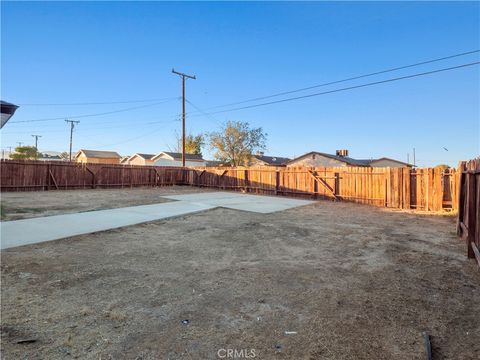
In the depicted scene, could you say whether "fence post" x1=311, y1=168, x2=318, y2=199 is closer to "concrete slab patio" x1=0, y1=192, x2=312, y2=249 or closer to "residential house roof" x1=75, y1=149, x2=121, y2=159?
"concrete slab patio" x1=0, y1=192, x2=312, y2=249

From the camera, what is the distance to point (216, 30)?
45.1ft

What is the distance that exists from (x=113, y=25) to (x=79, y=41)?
2667mm

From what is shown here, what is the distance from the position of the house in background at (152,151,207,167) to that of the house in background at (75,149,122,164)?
569 inches

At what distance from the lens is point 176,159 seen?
129 ft

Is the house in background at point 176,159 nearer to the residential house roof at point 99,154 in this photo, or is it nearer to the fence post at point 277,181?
the residential house roof at point 99,154

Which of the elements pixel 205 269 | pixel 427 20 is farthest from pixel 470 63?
pixel 205 269

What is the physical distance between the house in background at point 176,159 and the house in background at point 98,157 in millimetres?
14465

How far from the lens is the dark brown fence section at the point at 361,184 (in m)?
10.4

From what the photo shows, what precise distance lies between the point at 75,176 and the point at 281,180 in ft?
39.6

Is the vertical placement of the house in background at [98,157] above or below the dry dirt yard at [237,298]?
above

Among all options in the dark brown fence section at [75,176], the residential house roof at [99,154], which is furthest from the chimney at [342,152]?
the residential house roof at [99,154]

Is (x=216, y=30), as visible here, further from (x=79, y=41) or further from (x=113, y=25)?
(x=79, y=41)

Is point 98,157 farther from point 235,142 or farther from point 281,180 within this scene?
point 281,180

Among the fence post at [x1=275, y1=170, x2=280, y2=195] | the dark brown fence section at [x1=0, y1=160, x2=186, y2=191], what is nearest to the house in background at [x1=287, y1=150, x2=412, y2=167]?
the fence post at [x1=275, y1=170, x2=280, y2=195]
